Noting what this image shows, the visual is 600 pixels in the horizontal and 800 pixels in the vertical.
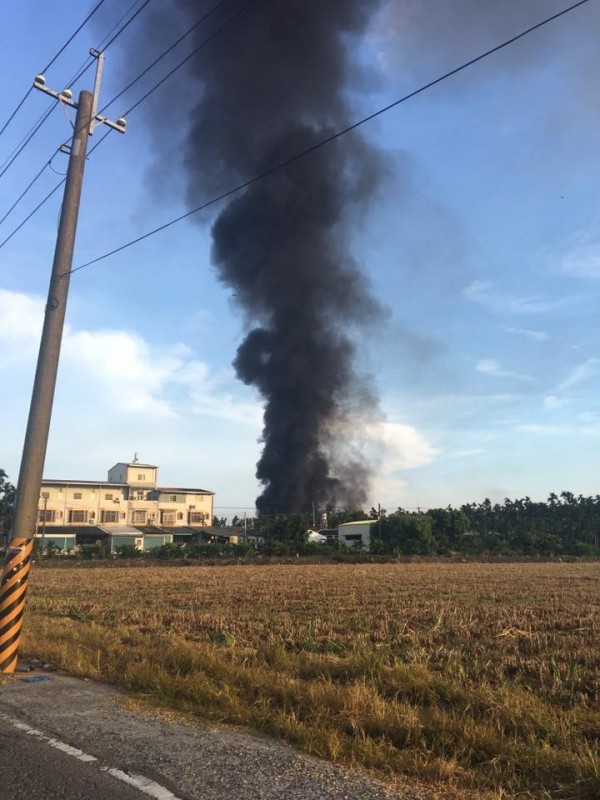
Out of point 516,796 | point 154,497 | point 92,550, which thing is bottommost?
point 516,796

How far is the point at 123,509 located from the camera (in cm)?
7631

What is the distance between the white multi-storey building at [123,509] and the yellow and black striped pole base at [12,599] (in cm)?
5733

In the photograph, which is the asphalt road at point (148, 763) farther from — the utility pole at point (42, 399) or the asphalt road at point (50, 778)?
the utility pole at point (42, 399)

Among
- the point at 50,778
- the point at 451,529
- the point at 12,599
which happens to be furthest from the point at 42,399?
the point at 451,529

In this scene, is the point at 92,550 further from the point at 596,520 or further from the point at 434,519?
the point at 596,520

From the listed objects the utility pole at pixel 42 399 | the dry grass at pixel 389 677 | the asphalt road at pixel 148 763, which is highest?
the utility pole at pixel 42 399

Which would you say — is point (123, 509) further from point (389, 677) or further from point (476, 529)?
point (389, 677)

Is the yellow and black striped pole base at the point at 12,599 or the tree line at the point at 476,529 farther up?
the tree line at the point at 476,529

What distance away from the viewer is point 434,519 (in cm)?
8450

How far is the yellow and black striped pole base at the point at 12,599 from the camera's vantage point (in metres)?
9.06

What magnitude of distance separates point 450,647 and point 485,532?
93.3 m

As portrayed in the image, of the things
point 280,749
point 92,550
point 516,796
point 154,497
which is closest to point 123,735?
point 280,749

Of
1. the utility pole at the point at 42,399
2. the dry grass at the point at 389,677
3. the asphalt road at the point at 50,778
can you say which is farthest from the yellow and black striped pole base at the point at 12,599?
the asphalt road at the point at 50,778

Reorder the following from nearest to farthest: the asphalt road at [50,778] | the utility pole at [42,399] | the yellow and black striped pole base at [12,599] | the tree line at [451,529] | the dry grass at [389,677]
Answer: the asphalt road at [50,778], the dry grass at [389,677], the yellow and black striped pole base at [12,599], the utility pole at [42,399], the tree line at [451,529]
